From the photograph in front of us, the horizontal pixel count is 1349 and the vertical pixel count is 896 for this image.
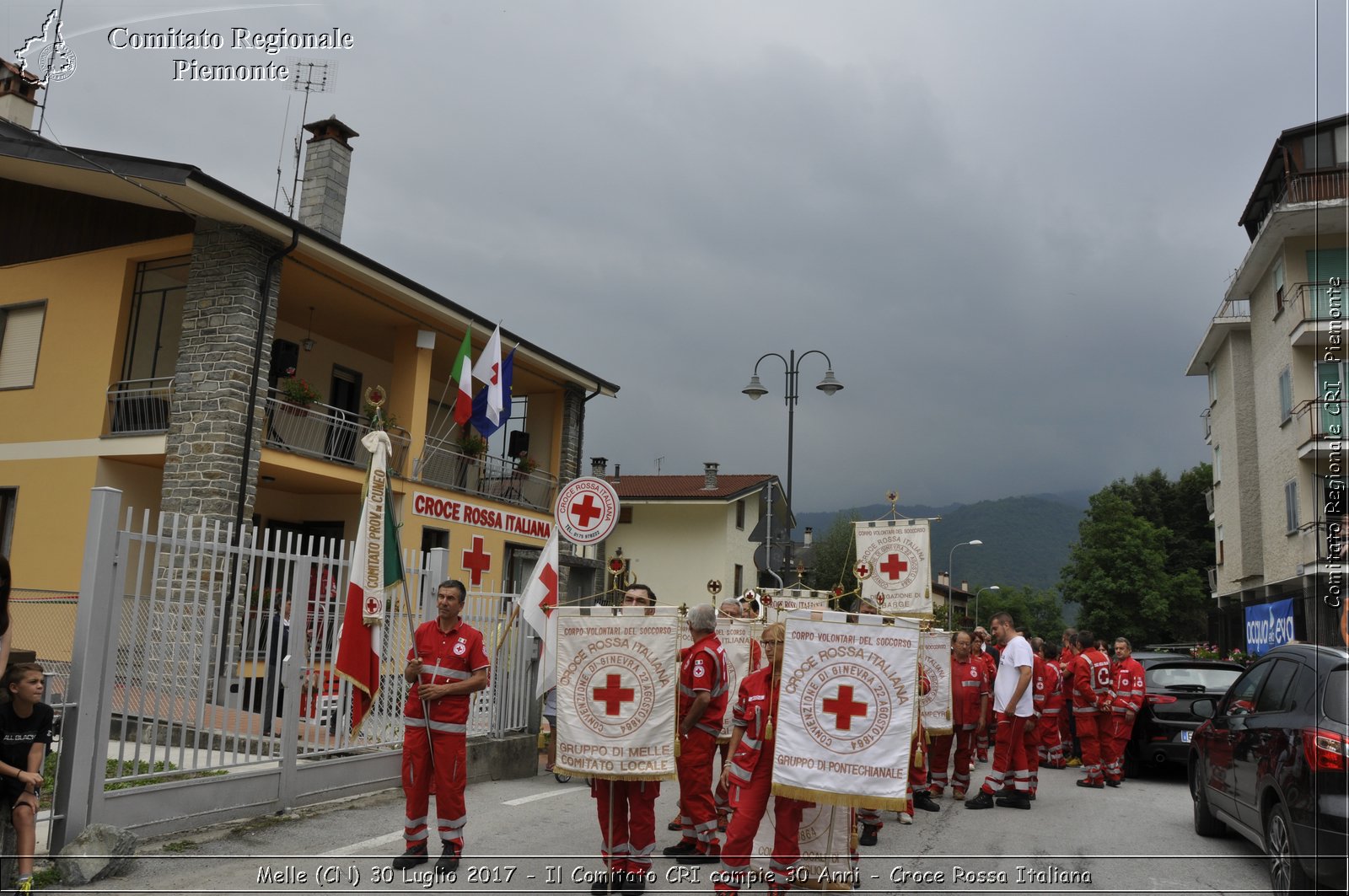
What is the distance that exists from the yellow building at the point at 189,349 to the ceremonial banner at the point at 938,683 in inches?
343

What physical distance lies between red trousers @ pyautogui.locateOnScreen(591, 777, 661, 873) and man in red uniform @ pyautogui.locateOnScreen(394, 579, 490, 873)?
107cm

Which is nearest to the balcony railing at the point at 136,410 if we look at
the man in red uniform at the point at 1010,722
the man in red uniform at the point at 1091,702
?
the man in red uniform at the point at 1010,722

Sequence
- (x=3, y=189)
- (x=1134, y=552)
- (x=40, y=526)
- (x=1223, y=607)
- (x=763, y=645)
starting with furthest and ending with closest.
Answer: (x=1134, y=552)
(x=1223, y=607)
(x=3, y=189)
(x=40, y=526)
(x=763, y=645)

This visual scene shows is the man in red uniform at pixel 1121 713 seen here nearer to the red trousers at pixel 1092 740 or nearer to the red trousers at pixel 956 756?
the red trousers at pixel 1092 740

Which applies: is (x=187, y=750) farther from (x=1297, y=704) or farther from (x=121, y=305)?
(x=121, y=305)

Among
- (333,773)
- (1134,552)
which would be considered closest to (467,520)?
(333,773)

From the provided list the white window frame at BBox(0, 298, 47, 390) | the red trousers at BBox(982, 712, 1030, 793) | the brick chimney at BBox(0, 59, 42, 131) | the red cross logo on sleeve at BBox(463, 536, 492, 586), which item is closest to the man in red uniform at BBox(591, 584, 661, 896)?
the red trousers at BBox(982, 712, 1030, 793)

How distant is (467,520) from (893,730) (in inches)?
624

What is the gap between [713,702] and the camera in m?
6.87

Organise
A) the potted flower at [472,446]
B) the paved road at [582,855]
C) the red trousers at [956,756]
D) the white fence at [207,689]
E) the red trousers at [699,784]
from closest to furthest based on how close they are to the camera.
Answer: the paved road at [582,855] → the white fence at [207,689] → the red trousers at [699,784] → the red trousers at [956,756] → the potted flower at [472,446]

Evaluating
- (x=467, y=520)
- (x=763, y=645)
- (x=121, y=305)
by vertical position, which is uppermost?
(x=121, y=305)

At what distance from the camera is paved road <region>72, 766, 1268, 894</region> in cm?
638

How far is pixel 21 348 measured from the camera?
17250 mm

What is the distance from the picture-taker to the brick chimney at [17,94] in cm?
1925
